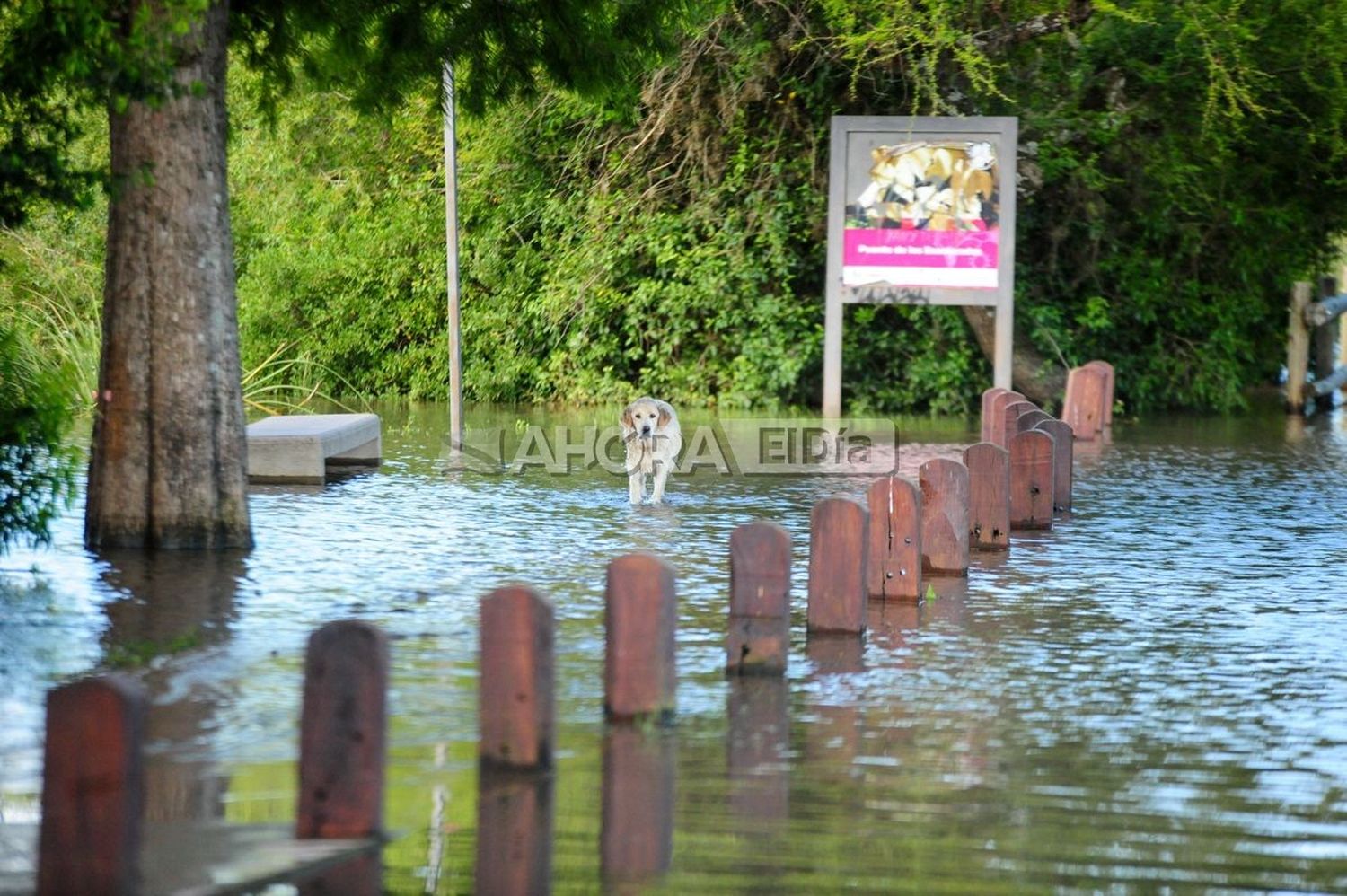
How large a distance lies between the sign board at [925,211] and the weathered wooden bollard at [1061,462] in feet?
23.6

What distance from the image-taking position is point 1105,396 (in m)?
21.6

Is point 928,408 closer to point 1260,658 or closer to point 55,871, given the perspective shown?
point 1260,658

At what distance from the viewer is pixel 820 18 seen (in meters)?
23.2

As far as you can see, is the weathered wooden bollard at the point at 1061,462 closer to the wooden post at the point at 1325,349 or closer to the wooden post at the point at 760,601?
the wooden post at the point at 760,601

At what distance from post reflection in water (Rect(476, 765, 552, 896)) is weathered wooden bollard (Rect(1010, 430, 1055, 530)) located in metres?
7.81

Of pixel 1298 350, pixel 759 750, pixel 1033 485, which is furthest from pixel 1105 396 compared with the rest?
pixel 759 750

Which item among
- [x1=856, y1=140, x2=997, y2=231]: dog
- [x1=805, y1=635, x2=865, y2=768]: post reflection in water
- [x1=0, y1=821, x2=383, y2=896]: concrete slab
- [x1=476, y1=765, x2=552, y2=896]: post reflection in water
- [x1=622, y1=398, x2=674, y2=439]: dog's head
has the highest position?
[x1=856, y1=140, x2=997, y2=231]: dog

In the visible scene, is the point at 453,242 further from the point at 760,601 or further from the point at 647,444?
the point at 760,601

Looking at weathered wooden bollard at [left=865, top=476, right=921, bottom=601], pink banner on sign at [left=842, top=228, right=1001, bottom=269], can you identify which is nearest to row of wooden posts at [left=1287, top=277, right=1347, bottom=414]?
pink banner on sign at [left=842, top=228, right=1001, bottom=269]

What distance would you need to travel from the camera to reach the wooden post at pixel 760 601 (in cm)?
835

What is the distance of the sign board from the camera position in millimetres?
21703

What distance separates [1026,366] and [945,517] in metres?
14.1

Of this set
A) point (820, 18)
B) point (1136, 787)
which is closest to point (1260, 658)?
point (1136, 787)

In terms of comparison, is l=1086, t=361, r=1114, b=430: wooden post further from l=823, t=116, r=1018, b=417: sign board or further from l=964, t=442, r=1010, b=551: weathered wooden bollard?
l=964, t=442, r=1010, b=551: weathered wooden bollard
